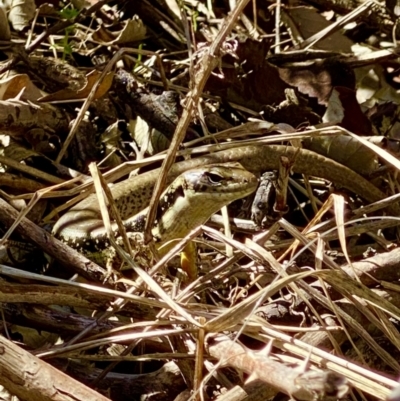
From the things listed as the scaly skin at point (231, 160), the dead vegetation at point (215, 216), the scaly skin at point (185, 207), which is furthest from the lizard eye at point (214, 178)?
the scaly skin at point (231, 160)

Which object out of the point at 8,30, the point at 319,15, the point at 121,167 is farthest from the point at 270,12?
the point at 121,167

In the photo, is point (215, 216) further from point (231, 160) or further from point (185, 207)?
Answer: point (231, 160)

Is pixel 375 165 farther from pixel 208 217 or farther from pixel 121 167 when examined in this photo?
pixel 121 167

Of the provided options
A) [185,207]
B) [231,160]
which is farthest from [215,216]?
[231,160]

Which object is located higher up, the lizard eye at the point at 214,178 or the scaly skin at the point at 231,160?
the lizard eye at the point at 214,178

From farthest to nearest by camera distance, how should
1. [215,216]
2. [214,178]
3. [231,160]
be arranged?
[231,160], [215,216], [214,178]

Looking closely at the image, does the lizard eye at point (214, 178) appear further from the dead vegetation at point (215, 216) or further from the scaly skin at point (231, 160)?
the scaly skin at point (231, 160)

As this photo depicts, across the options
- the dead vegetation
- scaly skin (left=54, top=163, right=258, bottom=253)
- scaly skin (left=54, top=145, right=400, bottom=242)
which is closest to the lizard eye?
scaly skin (left=54, top=163, right=258, bottom=253)
